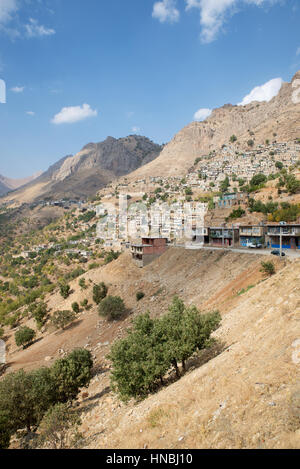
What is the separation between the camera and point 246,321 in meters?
14.9

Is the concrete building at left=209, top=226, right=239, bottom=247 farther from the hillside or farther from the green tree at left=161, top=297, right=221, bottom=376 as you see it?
the green tree at left=161, top=297, right=221, bottom=376

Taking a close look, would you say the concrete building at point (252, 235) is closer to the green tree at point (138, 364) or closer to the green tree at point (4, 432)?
the green tree at point (138, 364)

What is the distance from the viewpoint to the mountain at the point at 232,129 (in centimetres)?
11550

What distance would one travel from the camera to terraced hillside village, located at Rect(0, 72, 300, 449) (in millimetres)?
8125


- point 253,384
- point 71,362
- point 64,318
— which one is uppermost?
point 253,384

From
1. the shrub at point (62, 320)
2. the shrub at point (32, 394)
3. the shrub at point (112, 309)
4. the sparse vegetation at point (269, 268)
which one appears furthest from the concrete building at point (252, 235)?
the shrub at point (32, 394)

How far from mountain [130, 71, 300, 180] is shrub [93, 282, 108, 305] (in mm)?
100509

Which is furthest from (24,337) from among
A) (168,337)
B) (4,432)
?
(168,337)

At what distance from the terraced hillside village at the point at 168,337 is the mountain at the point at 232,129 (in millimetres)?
24122
